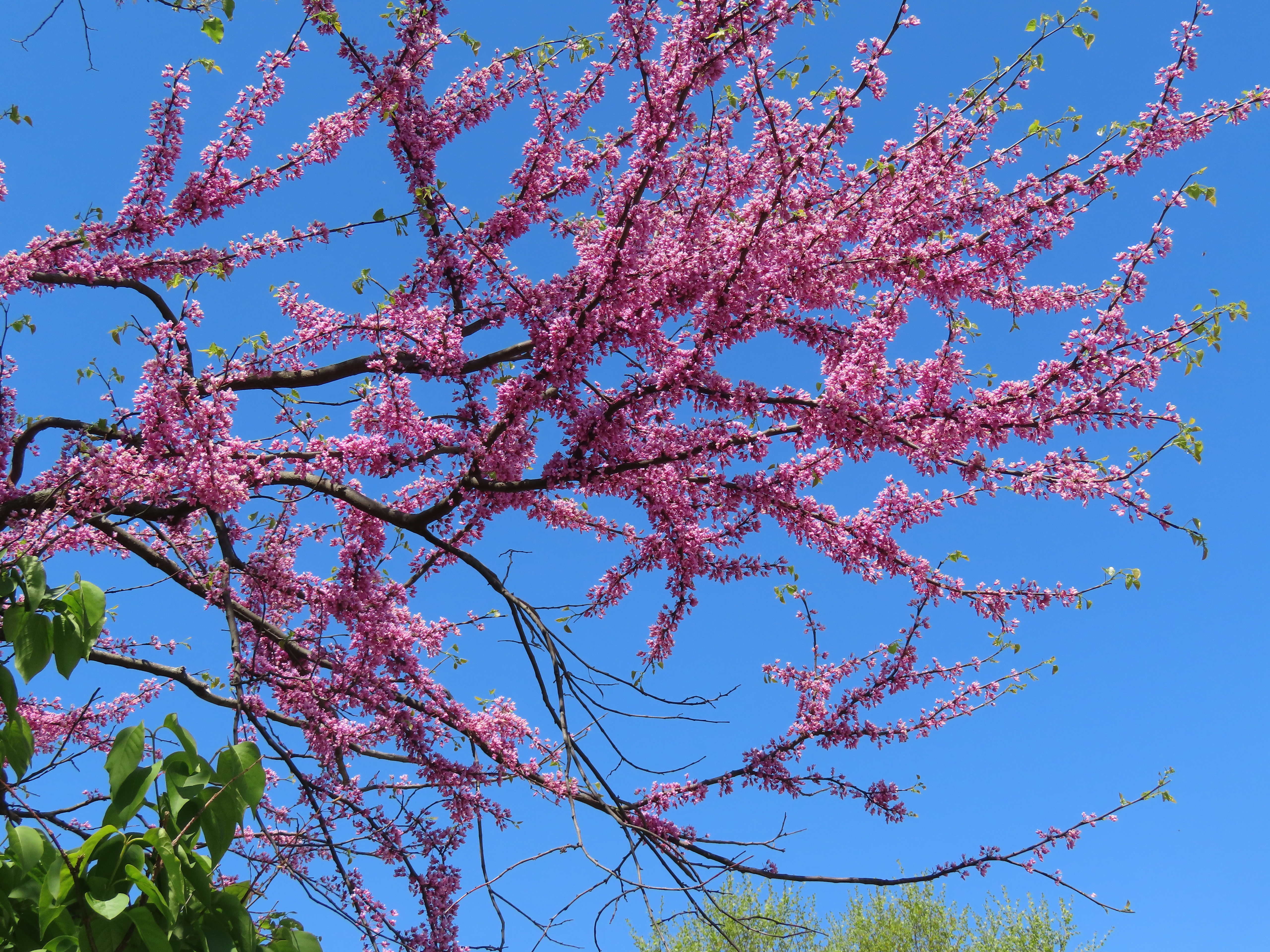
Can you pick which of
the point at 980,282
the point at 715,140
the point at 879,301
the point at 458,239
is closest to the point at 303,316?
the point at 458,239

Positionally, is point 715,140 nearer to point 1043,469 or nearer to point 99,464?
point 1043,469

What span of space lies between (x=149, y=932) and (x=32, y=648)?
0.99 meters

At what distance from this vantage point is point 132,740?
2271 millimetres

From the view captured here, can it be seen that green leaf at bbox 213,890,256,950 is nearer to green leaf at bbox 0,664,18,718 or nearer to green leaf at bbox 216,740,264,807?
green leaf at bbox 216,740,264,807

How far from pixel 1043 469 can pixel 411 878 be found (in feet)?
13.8

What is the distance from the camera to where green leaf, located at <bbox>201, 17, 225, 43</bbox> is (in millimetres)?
3984

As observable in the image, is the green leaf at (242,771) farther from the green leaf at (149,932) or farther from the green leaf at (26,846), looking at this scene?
the green leaf at (26,846)

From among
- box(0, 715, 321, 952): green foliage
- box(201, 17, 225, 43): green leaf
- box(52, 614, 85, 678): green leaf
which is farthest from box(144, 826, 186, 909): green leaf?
box(201, 17, 225, 43): green leaf

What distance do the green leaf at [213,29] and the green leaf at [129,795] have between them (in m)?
3.21

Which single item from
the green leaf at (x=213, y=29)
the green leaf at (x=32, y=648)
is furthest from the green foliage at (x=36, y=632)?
the green leaf at (x=213, y=29)

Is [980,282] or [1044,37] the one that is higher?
[1044,37]

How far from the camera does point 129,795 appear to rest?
2.23m

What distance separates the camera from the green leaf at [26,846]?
7.06 feet

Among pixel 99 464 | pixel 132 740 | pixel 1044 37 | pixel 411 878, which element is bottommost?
pixel 132 740
